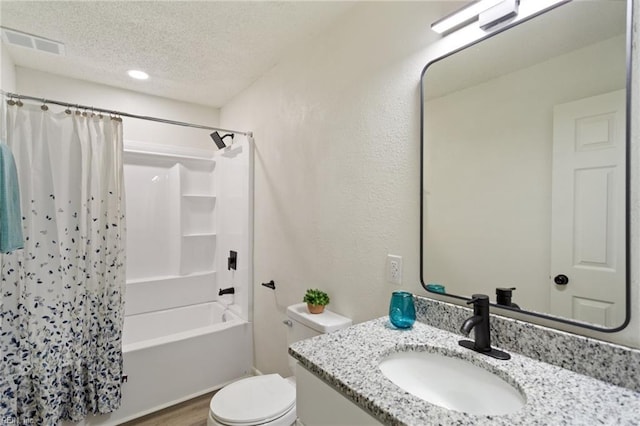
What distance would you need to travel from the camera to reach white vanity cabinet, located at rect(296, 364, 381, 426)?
0.81 metres

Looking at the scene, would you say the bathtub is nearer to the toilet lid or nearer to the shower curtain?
the shower curtain

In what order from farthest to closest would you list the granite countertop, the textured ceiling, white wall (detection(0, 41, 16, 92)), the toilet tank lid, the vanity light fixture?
white wall (detection(0, 41, 16, 92)), the textured ceiling, the toilet tank lid, the vanity light fixture, the granite countertop

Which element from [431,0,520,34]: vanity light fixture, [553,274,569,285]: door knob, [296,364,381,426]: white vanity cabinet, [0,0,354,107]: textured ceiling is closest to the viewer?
[296,364,381,426]: white vanity cabinet

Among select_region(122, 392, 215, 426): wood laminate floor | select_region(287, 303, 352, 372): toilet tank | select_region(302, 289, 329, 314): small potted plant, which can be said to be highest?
select_region(302, 289, 329, 314): small potted plant

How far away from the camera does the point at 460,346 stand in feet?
3.43

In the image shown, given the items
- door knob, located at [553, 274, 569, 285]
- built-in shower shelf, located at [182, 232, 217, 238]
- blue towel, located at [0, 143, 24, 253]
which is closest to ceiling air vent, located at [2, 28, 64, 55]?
blue towel, located at [0, 143, 24, 253]

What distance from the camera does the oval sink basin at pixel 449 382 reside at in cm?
89

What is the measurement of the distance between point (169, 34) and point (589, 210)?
7.53 ft

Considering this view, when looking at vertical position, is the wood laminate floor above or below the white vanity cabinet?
below

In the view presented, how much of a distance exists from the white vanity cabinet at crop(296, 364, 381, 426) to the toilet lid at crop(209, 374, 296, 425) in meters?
0.51

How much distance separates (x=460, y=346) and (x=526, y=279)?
1.03 feet

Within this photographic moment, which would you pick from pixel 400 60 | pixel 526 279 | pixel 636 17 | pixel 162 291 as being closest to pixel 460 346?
pixel 526 279

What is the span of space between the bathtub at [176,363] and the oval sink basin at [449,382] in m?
1.82

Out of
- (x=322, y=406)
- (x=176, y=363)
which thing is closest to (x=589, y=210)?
(x=322, y=406)
